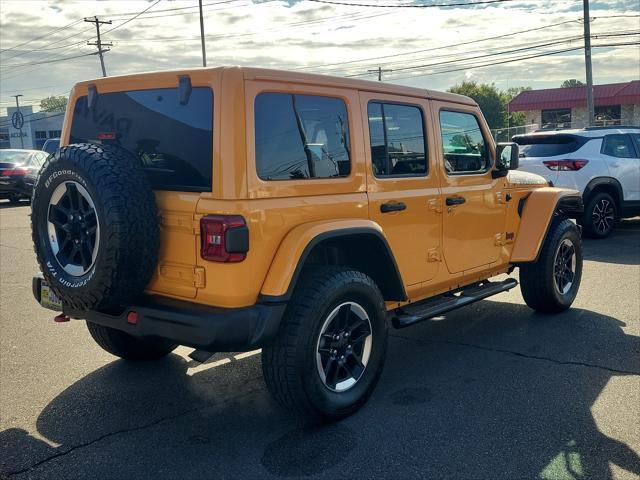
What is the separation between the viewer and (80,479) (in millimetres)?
3096

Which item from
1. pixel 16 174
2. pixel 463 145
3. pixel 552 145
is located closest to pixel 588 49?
pixel 552 145

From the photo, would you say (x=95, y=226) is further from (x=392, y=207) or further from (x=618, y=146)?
(x=618, y=146)

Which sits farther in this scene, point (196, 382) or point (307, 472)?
point (196, 382)

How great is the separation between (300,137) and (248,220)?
2.23ft

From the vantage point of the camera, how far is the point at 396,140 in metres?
4.34

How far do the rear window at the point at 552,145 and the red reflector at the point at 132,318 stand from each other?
823 centimetres

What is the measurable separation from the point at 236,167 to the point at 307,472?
156 centimetres

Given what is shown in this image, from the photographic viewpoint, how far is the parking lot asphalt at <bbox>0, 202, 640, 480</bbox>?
322 centimetres

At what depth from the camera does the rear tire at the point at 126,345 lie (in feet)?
14.8

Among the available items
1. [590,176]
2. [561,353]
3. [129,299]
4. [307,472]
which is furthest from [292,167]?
[590,176]

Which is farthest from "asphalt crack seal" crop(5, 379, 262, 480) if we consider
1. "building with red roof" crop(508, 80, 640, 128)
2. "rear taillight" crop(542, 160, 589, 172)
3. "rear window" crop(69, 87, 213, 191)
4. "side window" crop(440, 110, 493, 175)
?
"building with red roof" crop(508, 80, 640, 128)

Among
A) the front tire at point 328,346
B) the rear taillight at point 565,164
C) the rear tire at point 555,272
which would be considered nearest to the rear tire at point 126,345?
the front tire at point 328,346

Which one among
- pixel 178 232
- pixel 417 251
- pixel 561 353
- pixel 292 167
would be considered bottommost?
pixel 561 353

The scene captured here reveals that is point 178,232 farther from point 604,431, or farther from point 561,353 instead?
point 561,353
